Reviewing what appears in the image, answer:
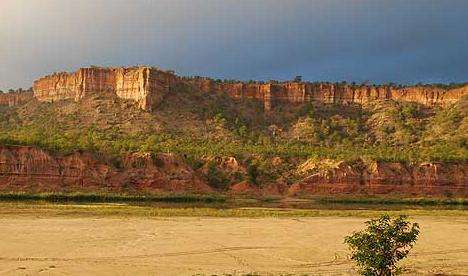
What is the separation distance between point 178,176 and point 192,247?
42343 millimetres

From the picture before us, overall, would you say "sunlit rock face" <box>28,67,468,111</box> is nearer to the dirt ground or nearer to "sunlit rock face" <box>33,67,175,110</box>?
"sunlit rock face" <box>33,67,175,110</box>

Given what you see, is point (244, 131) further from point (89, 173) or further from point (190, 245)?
point (190, 245)

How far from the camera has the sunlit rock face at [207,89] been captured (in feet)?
303

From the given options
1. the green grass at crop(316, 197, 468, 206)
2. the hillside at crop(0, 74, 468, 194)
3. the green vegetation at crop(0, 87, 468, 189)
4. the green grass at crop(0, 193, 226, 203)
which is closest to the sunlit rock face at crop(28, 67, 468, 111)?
the hillside at crop(0, 74, 468, 194)

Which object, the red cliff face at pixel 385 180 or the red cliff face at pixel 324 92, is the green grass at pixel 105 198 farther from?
the red cliff face at pixel 324 92

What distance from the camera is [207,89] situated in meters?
102

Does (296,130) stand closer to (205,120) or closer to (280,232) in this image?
(205,120)

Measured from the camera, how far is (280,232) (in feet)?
91.6

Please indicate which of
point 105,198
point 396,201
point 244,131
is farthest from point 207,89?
point 105,198

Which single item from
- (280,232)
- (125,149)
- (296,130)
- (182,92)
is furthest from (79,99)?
(280,232)

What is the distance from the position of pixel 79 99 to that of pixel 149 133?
63.4 feet

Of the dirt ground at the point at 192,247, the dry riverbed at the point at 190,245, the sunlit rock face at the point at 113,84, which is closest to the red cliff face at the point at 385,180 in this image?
the dry riverbed at the point at 190,245

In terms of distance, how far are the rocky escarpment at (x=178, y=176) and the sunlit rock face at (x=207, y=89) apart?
2667 cm

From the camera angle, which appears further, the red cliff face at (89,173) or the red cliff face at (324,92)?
the red cliff face at (324,92)
